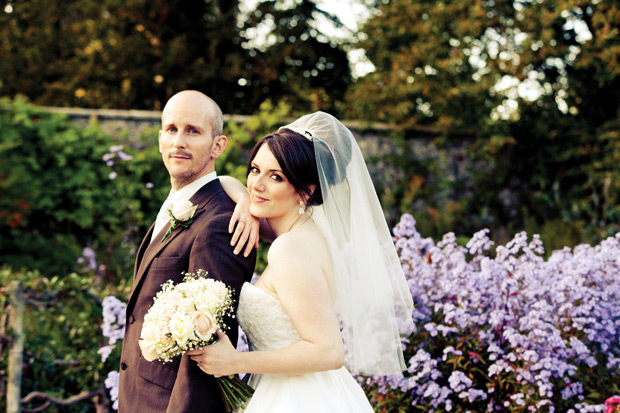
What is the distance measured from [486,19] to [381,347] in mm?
6616

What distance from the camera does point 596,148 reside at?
841 cm

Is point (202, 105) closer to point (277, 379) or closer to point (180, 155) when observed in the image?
point (180, 155)

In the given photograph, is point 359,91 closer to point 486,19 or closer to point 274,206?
point 486,19

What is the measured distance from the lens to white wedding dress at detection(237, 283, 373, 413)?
7.22 feet

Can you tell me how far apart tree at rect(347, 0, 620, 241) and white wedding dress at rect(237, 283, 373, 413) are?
21.5 feet

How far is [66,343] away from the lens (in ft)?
15.3

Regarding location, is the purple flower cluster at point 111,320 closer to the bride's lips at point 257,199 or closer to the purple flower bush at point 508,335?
the purple flower bush at point 508,335

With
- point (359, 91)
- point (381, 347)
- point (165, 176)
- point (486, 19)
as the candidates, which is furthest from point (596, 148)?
point (381, 347)

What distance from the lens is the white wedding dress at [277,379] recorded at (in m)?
2.20

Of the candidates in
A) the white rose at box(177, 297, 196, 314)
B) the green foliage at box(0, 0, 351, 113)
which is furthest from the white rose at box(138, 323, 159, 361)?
the green foliage at box(0, 0, 351, 113)

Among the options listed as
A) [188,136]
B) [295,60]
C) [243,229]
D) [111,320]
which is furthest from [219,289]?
[295,60]

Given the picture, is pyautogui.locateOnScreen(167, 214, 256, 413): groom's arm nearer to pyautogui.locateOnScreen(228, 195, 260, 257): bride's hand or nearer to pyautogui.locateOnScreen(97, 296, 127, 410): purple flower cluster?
pyautogui.locateOnScreen(228, 195, 260, 257): bride's hand

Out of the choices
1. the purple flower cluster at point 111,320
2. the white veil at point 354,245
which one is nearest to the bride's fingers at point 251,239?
the white veil at point 354,245

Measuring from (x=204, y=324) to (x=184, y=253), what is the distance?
40cm
